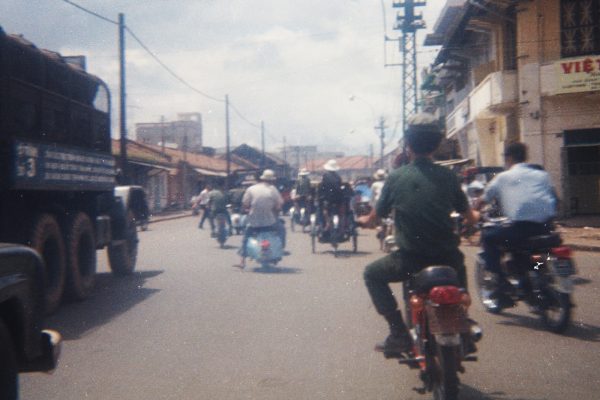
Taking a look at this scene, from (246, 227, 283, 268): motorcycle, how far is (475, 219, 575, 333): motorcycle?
5.11 m

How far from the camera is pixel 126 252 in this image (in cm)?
1152

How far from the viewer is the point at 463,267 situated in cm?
448

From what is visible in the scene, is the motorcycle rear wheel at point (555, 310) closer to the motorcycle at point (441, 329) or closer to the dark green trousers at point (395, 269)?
the dark green trousers at point (395, 269)

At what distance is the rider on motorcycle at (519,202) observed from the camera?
6.62 m

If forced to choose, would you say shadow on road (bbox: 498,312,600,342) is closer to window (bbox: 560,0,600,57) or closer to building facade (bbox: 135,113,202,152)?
window (bbox: 560,0,600,57)

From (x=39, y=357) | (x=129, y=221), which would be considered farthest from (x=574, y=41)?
(x=39, y=357)

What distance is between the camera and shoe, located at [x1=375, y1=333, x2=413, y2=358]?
460cm

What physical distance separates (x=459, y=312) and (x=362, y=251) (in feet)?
36.2

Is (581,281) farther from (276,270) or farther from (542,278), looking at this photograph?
(276,270)

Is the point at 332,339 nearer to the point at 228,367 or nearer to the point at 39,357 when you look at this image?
the point at 228,367

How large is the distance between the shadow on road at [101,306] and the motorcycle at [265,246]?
1.73m

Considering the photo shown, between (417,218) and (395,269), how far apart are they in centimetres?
39

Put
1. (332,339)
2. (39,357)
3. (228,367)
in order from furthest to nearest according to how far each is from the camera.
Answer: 1. (332,339)
2. (228,367)
3. (39,357)

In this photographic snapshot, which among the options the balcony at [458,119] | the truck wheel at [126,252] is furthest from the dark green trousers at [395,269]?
the balcony at [458,119]
